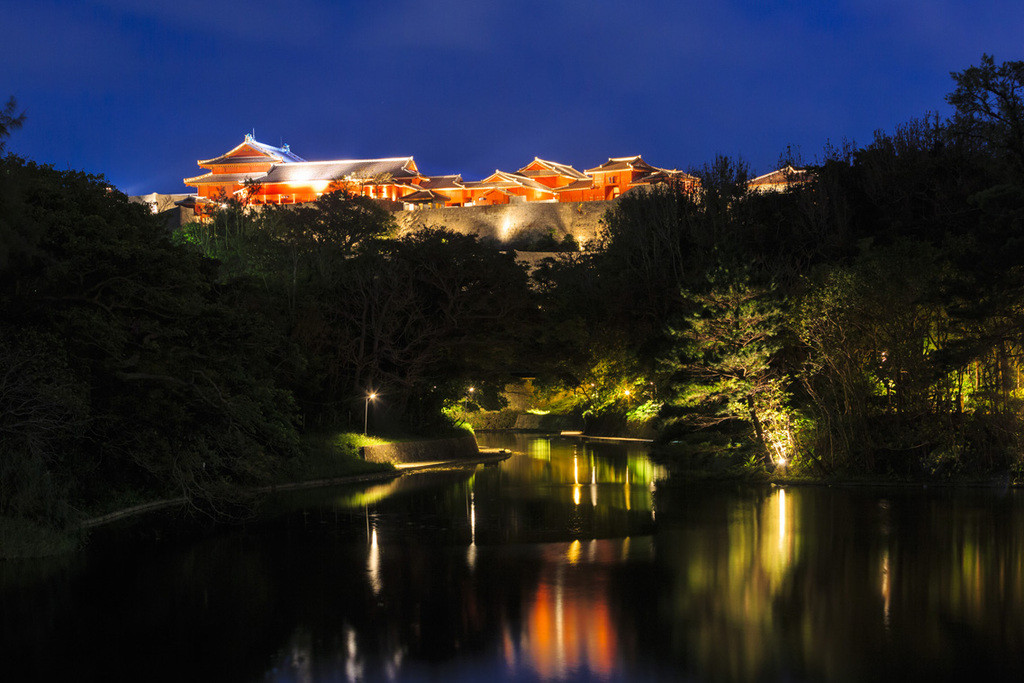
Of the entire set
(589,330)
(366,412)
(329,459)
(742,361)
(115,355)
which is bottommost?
(329,459)

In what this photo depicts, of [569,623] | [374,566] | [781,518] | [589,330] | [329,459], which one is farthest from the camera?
[589,330]

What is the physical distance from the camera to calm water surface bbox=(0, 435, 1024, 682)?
6.88 metres

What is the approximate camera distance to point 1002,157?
20359 millimetres

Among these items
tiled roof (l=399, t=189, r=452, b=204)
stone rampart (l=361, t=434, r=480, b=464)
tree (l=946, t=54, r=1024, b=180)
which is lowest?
stone rampart (l=361, t=434, r=480, b=464)

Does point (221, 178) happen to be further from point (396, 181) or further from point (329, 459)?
point (329, 459)

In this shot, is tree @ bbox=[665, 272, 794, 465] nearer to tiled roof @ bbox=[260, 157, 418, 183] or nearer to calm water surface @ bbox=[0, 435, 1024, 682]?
calm water surface @ bbox=[0, 435, 1024, 682]

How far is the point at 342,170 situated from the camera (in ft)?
194

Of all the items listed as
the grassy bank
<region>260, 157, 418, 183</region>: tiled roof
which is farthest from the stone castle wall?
the grassy bank

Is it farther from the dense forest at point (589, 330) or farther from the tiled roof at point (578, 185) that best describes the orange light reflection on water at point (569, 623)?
the tiled roof at point (578, 185)

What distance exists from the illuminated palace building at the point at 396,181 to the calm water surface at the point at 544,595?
1748 inches

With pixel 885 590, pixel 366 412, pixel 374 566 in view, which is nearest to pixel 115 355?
pixel 374 566

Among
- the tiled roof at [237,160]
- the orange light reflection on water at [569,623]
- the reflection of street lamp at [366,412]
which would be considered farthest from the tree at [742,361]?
the tiled roof at [237,160]

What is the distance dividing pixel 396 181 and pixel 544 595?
169 feet

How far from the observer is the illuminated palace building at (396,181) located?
58344 millimetres
